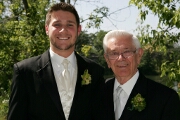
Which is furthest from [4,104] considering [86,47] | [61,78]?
[61,78]

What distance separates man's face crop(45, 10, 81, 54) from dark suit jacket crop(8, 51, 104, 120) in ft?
0.72

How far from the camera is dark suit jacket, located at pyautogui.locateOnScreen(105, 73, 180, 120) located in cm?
291

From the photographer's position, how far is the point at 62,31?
10.9 ft

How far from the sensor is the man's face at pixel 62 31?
3.34 metres

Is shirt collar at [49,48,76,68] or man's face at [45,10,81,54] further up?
man's face at [45,10,81,54]

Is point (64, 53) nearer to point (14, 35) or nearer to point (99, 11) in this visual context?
point (14, 35)

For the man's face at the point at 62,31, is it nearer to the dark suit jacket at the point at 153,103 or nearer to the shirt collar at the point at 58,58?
the shirt collar at the point at 58,58

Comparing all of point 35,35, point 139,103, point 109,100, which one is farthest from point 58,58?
point 35,35

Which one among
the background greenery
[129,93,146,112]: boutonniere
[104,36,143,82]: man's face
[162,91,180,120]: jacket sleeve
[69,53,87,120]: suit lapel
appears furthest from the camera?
the background greenery

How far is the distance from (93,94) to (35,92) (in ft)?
2.00

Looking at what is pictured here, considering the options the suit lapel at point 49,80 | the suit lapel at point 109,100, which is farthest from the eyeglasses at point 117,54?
the suit lapel at point 49,80

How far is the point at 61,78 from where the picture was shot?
3.46 metres

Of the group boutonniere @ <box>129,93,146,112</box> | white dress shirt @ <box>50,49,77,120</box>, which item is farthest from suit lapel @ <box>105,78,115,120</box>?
white dress shirt @ <box>50,49,77,120</box>

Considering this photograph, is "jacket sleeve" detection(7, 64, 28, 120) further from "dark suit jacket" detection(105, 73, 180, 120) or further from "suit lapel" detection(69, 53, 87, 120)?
"dark suit jacket" detection(105, 73, 180, 120)
